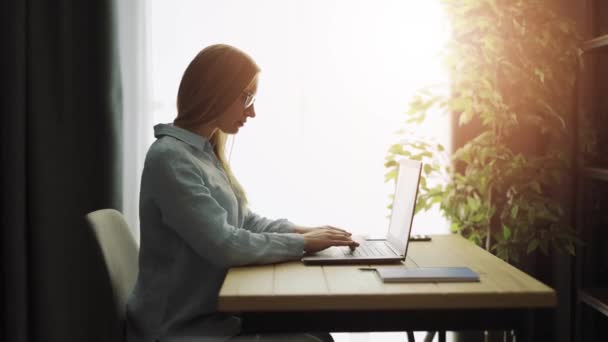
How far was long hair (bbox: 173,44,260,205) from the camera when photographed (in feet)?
5.18

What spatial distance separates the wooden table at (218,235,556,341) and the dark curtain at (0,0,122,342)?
1452 mm

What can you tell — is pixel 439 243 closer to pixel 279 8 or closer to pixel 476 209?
pixel 476 209

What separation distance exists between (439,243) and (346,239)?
0.43 metres

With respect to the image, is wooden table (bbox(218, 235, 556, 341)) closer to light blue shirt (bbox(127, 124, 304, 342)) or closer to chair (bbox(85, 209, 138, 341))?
light blue shirt (bbox(127, 124, 304, 342))

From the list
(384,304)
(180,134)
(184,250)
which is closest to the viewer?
(384,304)

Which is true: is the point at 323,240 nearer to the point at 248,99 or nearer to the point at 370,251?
the point at 370,251

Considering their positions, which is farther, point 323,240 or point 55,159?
point 55,159

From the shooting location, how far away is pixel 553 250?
8.87ft

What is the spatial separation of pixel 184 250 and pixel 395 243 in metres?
0.58

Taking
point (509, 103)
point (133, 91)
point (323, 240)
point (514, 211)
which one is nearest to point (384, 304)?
point (323, 240)

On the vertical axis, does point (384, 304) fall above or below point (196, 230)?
below

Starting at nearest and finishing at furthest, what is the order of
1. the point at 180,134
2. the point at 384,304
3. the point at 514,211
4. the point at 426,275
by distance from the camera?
the point at 384,304, the point at 426,275, the point at 180,134, the point at 514,211

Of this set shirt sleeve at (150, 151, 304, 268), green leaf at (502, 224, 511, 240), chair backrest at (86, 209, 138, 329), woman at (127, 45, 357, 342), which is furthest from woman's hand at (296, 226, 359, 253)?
green leaf at (502, 224, 511, 240)

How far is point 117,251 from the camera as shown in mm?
1622
